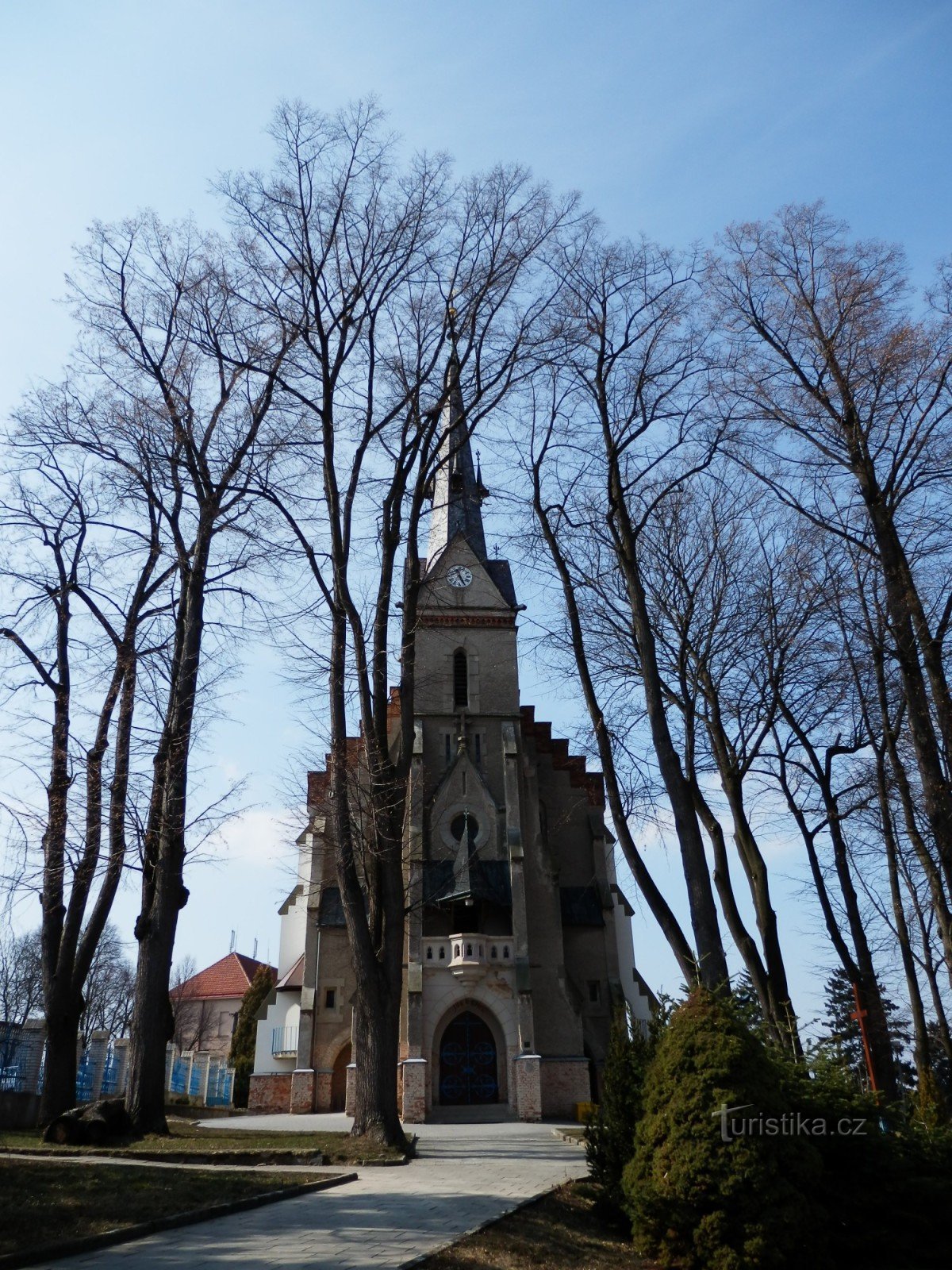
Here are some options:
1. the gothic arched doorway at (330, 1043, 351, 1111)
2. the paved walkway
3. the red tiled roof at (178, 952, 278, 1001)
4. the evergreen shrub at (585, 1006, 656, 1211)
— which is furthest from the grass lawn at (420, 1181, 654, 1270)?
the red tiled roof at (178, 952, 278, 1001)

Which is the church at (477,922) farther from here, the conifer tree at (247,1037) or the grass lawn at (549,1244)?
the grass lawn at (549,1244)

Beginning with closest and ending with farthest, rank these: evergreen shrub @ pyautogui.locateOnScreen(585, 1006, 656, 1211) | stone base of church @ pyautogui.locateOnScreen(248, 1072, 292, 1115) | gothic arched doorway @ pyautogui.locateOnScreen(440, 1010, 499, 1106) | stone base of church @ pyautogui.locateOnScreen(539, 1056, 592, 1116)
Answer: evergreen shrub @ pyautogui.locateOnScreen(585, 1006, 656, 1211) → stone base of church @ pyautogui.locateOnScreen(539, 1056, 592, 1116) → gothic arched doorway @ pyautogui.locateOnScreen(440, 1010, 499, 1106) → stone base of church @ pyautogui.locateOnScreen(248, 1072, 292, 1115)

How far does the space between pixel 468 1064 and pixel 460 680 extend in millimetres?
12839

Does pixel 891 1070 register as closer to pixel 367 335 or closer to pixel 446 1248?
pixel 446 1248

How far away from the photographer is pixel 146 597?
18.8 metres

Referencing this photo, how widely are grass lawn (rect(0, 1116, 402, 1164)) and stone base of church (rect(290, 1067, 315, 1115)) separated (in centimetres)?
1390

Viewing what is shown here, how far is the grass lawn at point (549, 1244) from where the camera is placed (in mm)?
6971

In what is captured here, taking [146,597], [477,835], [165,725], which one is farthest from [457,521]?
[165,725]

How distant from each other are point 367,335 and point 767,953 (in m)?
12.1

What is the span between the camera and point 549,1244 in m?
8.11

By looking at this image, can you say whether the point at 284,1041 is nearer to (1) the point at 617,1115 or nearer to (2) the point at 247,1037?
(2) the point at 247,1037

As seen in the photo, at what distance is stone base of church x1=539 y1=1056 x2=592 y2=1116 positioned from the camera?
90.5 ft

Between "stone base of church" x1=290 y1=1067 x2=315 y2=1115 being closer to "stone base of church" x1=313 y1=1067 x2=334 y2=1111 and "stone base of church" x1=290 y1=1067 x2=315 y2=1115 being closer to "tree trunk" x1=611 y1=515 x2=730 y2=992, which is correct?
"stone base of church" x1=313 y1=1067 x2=334 y2=1111

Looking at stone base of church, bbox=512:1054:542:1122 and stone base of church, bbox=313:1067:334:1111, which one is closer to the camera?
stone base of church, bbox=512:1054:542:1122
